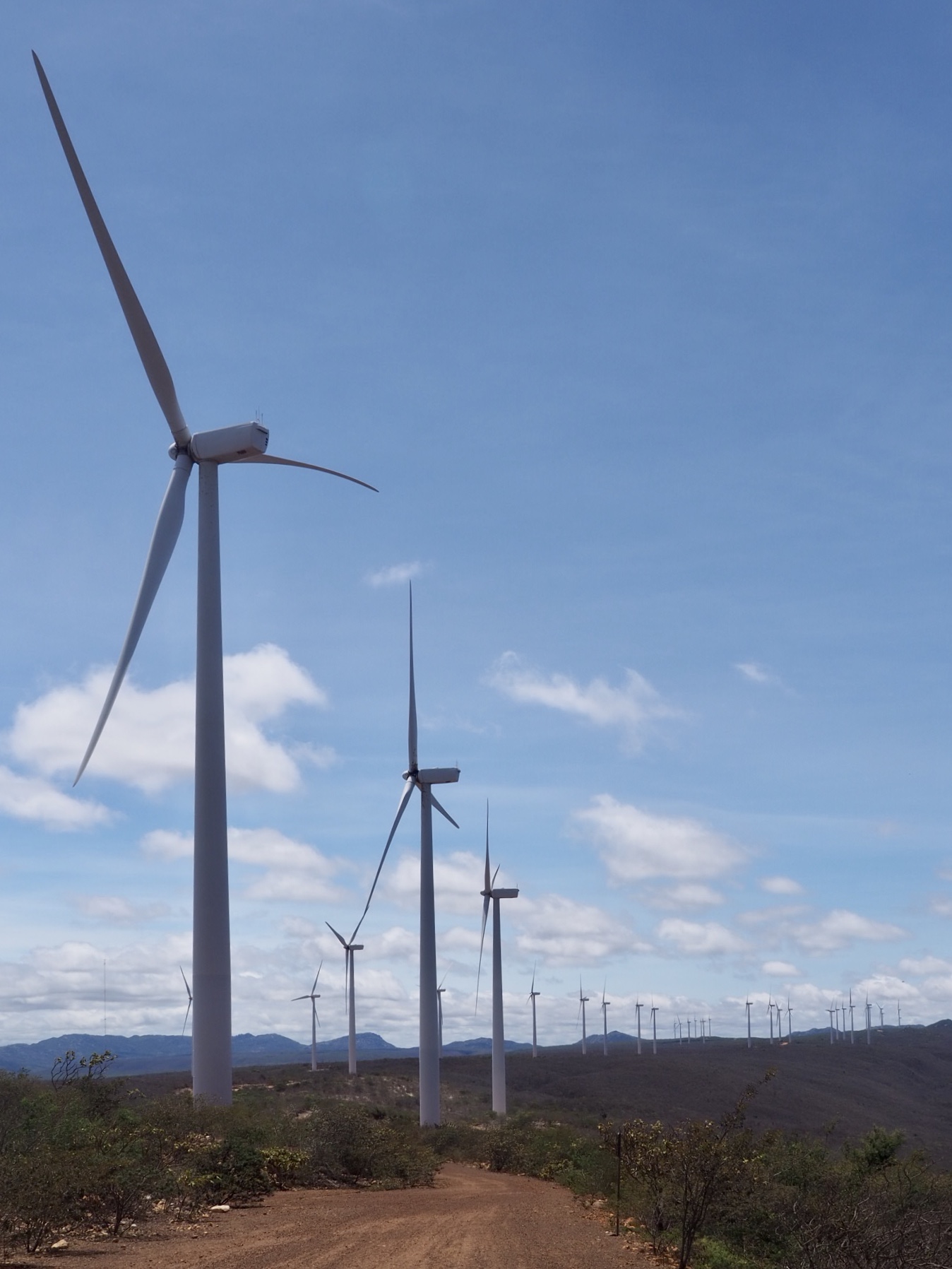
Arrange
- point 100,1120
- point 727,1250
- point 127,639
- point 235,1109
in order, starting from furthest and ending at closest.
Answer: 1. point 127,639
2. point 235,1109
3. point 100,1120
4. point 727,1250

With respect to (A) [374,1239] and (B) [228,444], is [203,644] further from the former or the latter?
(A) [374,1239]

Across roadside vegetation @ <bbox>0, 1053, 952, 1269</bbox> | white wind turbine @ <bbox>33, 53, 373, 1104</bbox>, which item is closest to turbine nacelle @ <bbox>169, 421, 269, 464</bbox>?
white wind turbine @ <bbox>33, 53, 373, 1104</bbox>

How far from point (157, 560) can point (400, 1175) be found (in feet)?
63.5

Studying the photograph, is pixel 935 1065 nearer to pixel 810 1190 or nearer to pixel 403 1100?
pixel 403 1100

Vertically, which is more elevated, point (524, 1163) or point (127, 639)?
point (127, 639)

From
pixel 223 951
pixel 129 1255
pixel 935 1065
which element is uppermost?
pixel 223 951

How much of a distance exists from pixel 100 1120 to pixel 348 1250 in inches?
451

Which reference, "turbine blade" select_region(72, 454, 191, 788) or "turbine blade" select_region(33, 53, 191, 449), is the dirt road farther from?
"turbine blade" select_region(33, 53, 191, 449)

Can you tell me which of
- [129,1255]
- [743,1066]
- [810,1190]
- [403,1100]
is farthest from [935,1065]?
[129,1255]

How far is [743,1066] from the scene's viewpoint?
147 m

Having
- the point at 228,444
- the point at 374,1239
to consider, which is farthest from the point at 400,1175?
the point at 228,444

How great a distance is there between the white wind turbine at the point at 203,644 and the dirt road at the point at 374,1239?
4.86 meters

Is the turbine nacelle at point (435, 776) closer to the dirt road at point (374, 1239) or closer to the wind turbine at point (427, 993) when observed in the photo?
the wind turbine at point (427, 993)

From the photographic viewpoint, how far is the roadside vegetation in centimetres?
1986
